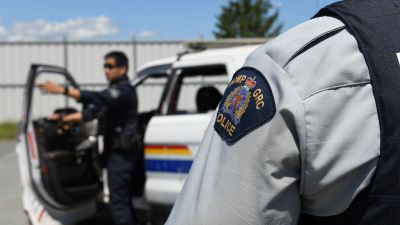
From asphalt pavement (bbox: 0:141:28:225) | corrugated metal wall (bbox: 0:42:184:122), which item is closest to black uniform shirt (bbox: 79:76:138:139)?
asphalt pavement (bbox: 0:141:28:225)

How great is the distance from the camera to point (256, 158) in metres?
0.76

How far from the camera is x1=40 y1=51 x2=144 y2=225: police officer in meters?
4.21

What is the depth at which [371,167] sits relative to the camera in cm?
78

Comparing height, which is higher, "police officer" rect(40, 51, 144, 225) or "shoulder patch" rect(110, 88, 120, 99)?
"shoulder patch" rect(110, 88, 120, 99)

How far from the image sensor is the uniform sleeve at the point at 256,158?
2.48 ft

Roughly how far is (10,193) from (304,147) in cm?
675

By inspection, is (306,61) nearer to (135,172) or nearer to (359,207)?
(359,207)

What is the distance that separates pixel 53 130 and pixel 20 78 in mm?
12861

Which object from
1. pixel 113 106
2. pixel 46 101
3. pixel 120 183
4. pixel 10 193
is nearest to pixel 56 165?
pixel 120 183

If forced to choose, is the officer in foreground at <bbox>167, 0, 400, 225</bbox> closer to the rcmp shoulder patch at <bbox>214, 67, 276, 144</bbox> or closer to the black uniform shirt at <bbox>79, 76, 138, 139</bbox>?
the rcmp shoulder patch at <bbox>214, 67, 276, 144</bbox>

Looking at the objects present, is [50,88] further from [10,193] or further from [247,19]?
[247,19]

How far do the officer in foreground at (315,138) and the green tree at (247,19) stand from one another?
685 inches

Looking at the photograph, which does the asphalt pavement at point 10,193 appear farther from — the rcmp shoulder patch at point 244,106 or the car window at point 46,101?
the rcmp shoulder patch at point 244,106

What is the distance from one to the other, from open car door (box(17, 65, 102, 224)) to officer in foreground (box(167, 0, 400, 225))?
337 centimetres
